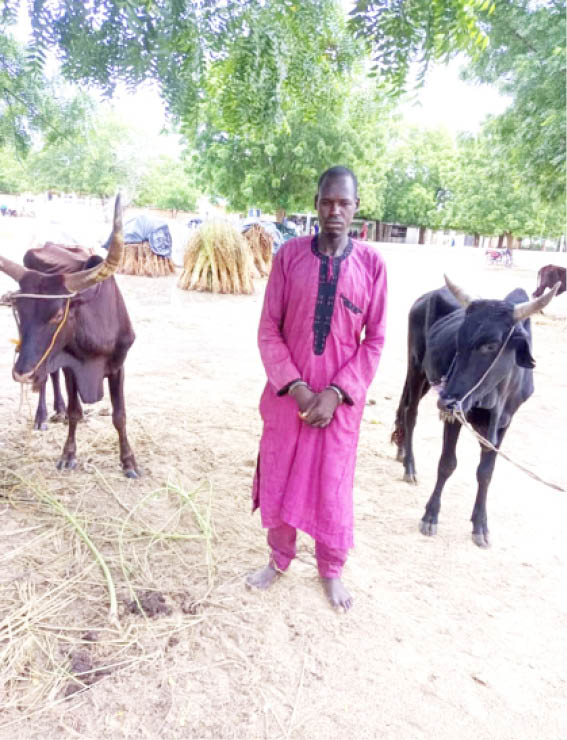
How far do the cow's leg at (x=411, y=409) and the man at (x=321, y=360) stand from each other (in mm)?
1748

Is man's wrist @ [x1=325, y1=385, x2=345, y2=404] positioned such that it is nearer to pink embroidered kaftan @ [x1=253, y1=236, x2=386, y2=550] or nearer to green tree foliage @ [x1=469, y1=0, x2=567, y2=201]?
pink embroidered kaftan @ [x1=253, y1=236, x2=386, y2=550]

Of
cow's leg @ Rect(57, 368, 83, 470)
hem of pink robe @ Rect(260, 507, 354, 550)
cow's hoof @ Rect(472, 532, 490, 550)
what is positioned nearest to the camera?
hem of pink robe @ Rect(260, 507, 354, 550)

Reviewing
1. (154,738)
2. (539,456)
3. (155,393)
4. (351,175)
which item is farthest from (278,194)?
(154,738)

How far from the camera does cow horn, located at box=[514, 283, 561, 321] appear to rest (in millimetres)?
2941

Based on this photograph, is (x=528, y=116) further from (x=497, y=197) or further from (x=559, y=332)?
(x=497, y=197)

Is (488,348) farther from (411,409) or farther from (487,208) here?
(487,208)

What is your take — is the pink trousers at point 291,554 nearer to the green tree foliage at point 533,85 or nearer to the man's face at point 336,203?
the man's face at point 336,203

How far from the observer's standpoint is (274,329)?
2.68 meters

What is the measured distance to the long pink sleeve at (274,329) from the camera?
8.52 feet

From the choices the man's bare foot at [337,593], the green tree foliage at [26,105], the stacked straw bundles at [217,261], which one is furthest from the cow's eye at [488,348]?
the stacked straw bundles at [217,261]

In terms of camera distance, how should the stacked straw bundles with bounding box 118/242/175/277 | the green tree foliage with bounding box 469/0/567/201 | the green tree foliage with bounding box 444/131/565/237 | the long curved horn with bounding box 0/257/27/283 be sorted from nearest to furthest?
the long curved horn with bounding box 0/257/27/283 → the green tree foliage with bounding box 469/0/567/201 → the stacked straw bundles with bounding box 118/242/175/277 → the green tree foliage with bounding box 444/131/565/237

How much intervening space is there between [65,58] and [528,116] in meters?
8.62

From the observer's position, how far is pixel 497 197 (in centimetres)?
3181

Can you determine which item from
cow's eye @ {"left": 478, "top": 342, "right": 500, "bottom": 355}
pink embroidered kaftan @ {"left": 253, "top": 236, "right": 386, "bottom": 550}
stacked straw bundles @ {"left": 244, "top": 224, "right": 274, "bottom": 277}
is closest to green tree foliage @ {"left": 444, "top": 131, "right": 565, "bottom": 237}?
stacked straw bundles @ {"left": 244, "top": 224, "right": 274, "bottom": 277}
